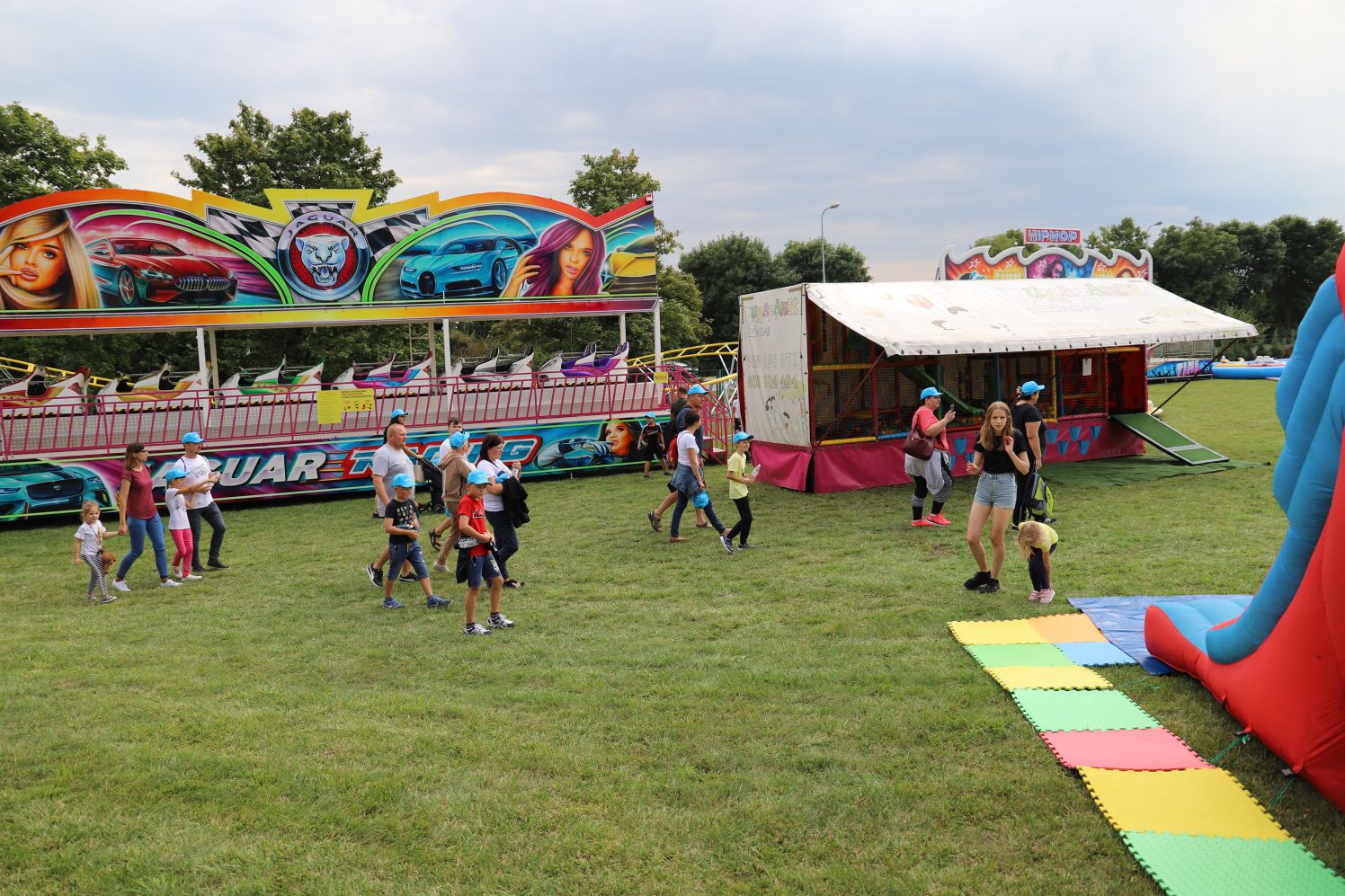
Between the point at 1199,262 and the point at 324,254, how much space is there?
4739cm

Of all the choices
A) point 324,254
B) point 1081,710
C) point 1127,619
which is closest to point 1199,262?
point 324,254

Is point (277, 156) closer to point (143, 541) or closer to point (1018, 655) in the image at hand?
point (143, 541)

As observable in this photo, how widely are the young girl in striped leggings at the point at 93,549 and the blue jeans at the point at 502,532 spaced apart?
4035 millimetres

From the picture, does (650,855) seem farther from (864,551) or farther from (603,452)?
(603,452)

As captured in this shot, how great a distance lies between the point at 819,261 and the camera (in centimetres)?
4822

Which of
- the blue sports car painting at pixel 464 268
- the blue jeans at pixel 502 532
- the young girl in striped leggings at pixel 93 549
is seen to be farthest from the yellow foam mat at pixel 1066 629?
the blue sports car painting at pixel 464 268

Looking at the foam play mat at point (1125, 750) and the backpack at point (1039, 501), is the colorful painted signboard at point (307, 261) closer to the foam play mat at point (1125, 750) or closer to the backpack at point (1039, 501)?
the backpack at point (1039, 501)

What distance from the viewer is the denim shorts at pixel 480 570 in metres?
7.31

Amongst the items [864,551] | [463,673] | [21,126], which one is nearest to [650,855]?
[463,673]

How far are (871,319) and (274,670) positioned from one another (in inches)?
360

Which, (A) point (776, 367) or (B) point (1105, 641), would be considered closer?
(B) point (1105, 641)

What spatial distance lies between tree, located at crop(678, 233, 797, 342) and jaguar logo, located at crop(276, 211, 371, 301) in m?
29.8

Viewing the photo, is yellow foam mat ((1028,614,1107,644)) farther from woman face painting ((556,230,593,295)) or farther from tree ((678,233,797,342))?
tree ((678,233,797,342))

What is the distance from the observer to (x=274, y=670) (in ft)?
22.0
